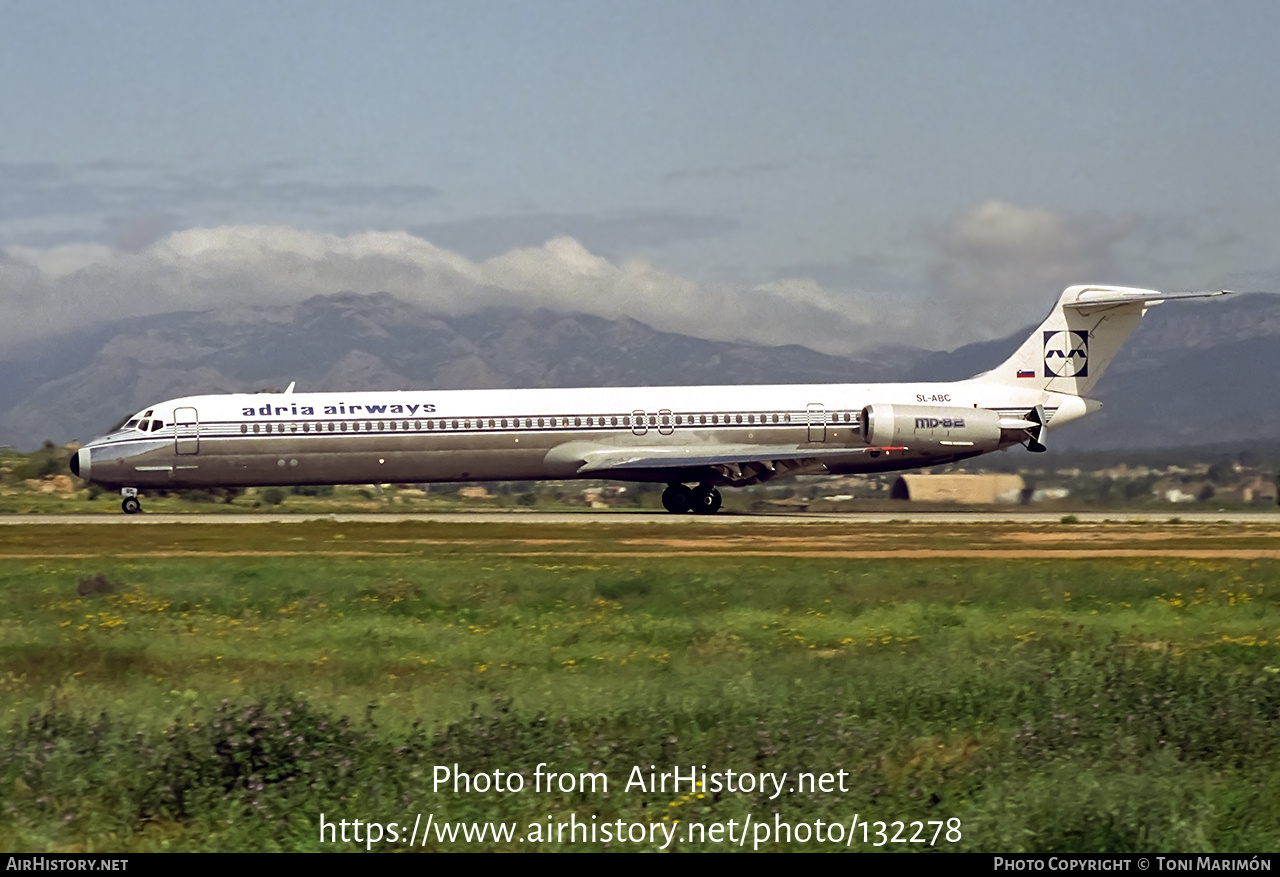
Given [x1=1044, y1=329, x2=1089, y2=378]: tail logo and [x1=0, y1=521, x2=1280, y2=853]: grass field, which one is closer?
[x1=0, y1=521, x2=1280, y2=853]: grass field

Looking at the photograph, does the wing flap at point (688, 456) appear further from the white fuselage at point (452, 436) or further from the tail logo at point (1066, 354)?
the tail logo at point (1066, 354)

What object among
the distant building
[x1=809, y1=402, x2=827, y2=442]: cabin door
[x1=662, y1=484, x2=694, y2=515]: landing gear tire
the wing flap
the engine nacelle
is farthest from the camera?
the distant building

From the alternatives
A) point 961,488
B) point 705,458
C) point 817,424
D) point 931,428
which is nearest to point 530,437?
point 705,458

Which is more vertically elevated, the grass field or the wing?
the wing

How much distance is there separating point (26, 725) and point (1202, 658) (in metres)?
12.5

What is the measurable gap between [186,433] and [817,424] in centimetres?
1828

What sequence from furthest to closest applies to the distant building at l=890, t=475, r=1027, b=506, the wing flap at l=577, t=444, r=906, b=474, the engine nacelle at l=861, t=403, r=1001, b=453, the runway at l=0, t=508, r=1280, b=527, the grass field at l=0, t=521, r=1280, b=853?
the distant building at l=890, t=475, r=1027, b=506, the engine nacelle at l=861, t=403, r=1001, b=453, the wing flap at l=577, t=444, r=906, b=474, the runway at l=0, t=508, r=1280, b=527, the grass field at l=0, t=521, r=1280, b=853

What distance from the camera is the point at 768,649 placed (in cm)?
1852

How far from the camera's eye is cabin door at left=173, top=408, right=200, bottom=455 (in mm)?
44000

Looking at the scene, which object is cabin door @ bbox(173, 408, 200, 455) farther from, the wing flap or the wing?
the wing flap

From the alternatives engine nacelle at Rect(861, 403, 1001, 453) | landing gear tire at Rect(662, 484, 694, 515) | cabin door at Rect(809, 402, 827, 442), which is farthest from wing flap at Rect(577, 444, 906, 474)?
landing gear tire at Rect(662, 484, 694, 515)

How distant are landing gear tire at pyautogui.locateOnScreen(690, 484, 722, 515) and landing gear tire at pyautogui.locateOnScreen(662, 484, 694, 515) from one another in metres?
0.12

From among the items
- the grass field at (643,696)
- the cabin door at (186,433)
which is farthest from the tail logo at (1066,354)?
the cabin door at (186,433)
